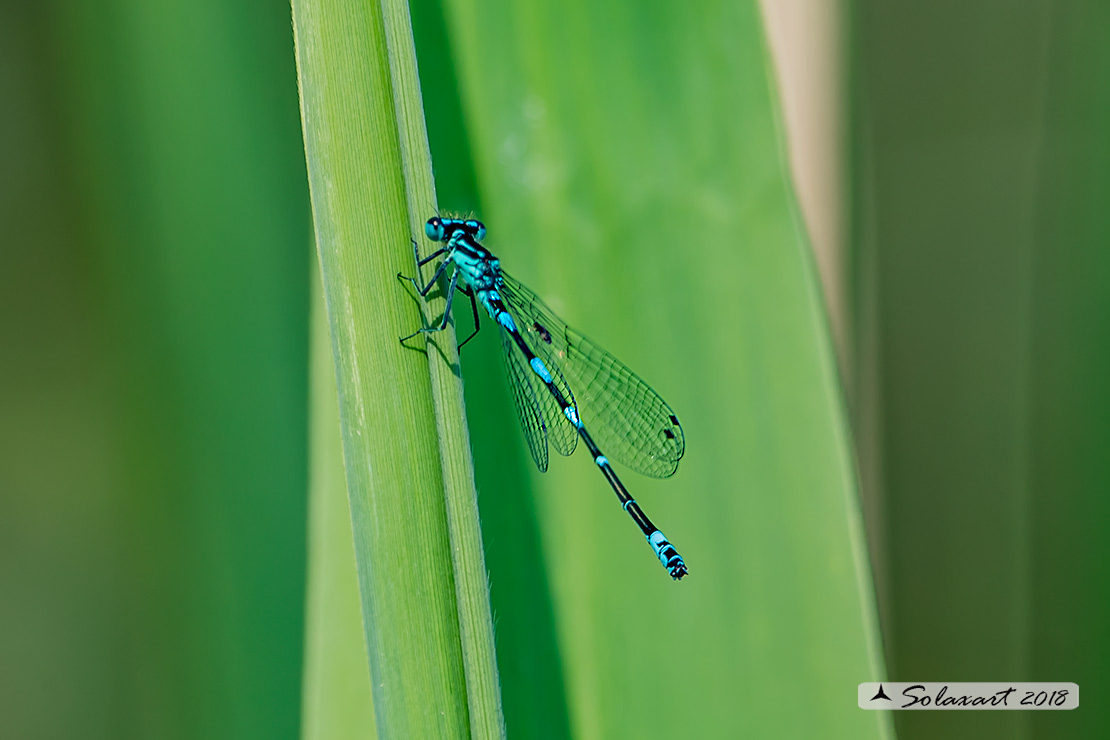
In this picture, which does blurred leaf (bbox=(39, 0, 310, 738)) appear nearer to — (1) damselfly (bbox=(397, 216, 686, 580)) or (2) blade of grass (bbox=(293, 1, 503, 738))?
(1) damselfly (bbox=(397, 216, 686, 580))

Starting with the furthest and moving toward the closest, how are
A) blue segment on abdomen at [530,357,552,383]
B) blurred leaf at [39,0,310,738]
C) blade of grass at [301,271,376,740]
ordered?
blue segment on abdomen at [530,357,552,383]
blurred leaf at [39,0,310,738]
blade of grass at [301,271,376,740]

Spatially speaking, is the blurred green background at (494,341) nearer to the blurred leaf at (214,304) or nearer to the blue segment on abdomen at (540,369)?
the blurred leaf at (214,304)

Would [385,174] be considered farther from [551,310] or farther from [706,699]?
[706,699]

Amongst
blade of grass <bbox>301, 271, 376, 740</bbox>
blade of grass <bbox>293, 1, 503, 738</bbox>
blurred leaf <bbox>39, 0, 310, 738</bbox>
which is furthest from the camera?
blurred leaf <bbox>39, 0, 310, 738</bbox>

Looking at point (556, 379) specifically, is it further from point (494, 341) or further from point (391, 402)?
point (391, 402)

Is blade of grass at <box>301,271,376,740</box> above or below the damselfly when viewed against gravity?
below

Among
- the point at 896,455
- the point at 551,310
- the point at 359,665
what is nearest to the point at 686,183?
the point at 551,310

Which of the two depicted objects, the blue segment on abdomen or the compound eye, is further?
the blue segment on abdomen

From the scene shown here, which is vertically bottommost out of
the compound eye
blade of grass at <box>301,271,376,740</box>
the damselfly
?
blade of grass at <box>301,271,376,740</box>

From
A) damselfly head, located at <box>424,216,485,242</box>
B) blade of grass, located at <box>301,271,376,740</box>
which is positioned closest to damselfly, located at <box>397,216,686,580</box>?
damselfly head, located at <box>424,216,485,242</box>
